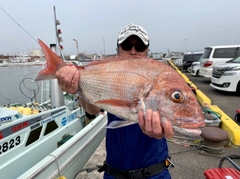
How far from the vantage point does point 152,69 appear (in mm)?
1523

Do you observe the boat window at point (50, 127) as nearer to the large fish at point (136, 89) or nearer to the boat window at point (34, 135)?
the boat window at point (34, 135)

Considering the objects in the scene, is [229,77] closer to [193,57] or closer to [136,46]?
[136,46]

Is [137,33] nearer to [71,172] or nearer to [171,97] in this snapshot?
[171,97]

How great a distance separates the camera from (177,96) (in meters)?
1.37

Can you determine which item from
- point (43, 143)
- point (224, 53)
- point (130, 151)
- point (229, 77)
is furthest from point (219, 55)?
point (130, 151)

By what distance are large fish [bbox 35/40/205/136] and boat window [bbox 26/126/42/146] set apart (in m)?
2.52

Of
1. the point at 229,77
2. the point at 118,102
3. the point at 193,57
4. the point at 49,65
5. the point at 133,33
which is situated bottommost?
the point at 229,77

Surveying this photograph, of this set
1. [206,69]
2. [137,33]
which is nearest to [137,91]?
Result: [137,33]

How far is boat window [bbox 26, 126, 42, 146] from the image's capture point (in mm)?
3739

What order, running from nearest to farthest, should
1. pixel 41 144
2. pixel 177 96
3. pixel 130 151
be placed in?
pixel 177 96 → pixel 130 151 → pixel 41 144

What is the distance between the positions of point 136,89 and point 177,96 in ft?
0.98

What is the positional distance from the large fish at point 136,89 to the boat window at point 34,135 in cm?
252

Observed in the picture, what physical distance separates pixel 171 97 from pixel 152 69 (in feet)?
0.92

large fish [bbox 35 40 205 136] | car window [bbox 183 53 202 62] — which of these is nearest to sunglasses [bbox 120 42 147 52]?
large fish [bbox 35 40 205 136]
